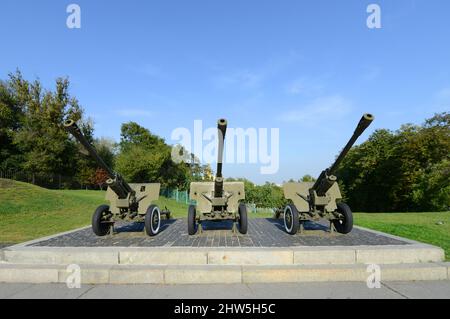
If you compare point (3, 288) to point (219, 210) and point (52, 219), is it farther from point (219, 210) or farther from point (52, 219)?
point (52, 219)

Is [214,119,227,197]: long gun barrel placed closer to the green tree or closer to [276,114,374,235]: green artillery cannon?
[276,114,374,235]: green artillery cannon

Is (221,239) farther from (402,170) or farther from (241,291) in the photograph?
(402,170)

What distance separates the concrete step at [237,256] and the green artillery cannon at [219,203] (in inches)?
74.9

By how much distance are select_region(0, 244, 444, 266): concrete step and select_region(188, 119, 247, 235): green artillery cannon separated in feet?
6.24

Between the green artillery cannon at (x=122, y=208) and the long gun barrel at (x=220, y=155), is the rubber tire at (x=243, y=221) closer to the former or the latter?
the long gun barrel at (x=220, y=155)

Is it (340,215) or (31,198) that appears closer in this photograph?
(340,215)

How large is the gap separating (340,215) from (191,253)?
13.1ft

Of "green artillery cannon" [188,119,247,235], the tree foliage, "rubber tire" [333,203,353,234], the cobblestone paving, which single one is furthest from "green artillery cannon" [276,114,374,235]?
the tree foliage

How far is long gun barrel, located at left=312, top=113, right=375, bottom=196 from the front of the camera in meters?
6.21

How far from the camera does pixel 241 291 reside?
450 cm

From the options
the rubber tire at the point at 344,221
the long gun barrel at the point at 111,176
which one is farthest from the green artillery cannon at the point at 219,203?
the rubber tire at the point at 344,221

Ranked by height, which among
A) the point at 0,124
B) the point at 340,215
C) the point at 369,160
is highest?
the point at 0,124

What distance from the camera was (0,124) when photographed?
3177 cm
